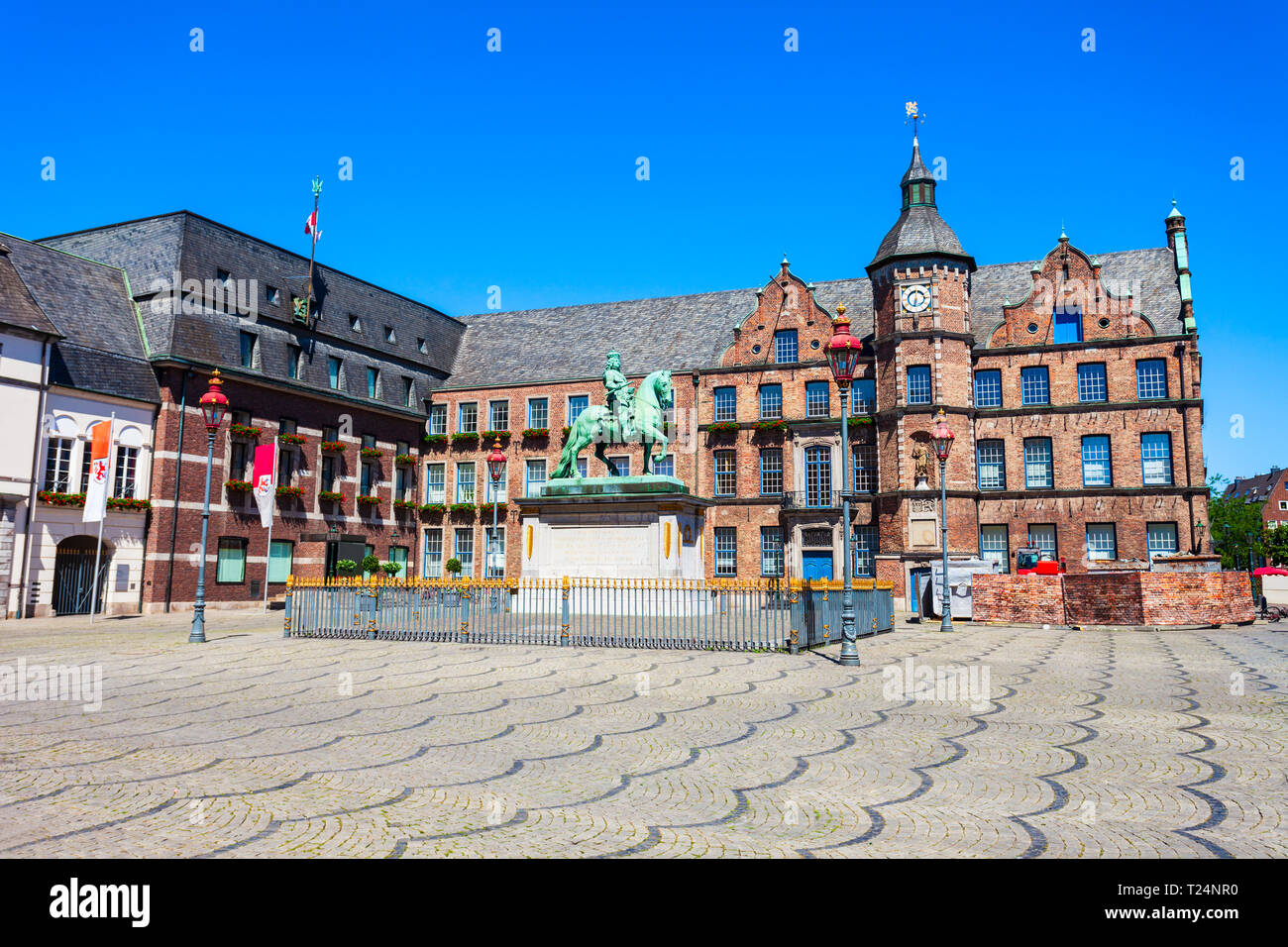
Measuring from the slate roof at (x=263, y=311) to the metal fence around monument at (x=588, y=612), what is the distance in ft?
64.0

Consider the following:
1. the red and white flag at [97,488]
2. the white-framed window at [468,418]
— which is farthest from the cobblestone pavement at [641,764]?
the white-framed window at [468,418]

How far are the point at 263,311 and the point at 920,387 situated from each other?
31.2m

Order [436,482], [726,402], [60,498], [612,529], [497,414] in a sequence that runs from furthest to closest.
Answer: [497,414] < [436,482] < [726,402] < [60,498] < [612,529]

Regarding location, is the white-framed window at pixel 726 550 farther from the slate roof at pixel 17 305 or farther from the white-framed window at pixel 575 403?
the slate roof at pixel 17 305

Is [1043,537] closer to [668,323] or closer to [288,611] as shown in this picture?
[668,323]

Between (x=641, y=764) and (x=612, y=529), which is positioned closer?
(x=641, y=764)

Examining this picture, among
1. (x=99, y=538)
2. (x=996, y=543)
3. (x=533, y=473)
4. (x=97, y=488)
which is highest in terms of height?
(x=533, y=473)

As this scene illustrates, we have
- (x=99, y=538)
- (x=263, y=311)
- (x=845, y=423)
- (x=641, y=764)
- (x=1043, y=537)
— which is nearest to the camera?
(x=641, y=764)

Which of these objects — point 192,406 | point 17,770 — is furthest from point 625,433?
point 192,406

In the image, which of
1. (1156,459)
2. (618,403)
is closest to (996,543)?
(1156,459)

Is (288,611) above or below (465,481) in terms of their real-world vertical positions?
below

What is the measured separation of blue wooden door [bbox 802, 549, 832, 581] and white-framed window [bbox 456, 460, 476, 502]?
18869mm

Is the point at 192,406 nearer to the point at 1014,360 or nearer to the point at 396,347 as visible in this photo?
the point at 396,347

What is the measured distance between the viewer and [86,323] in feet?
110
